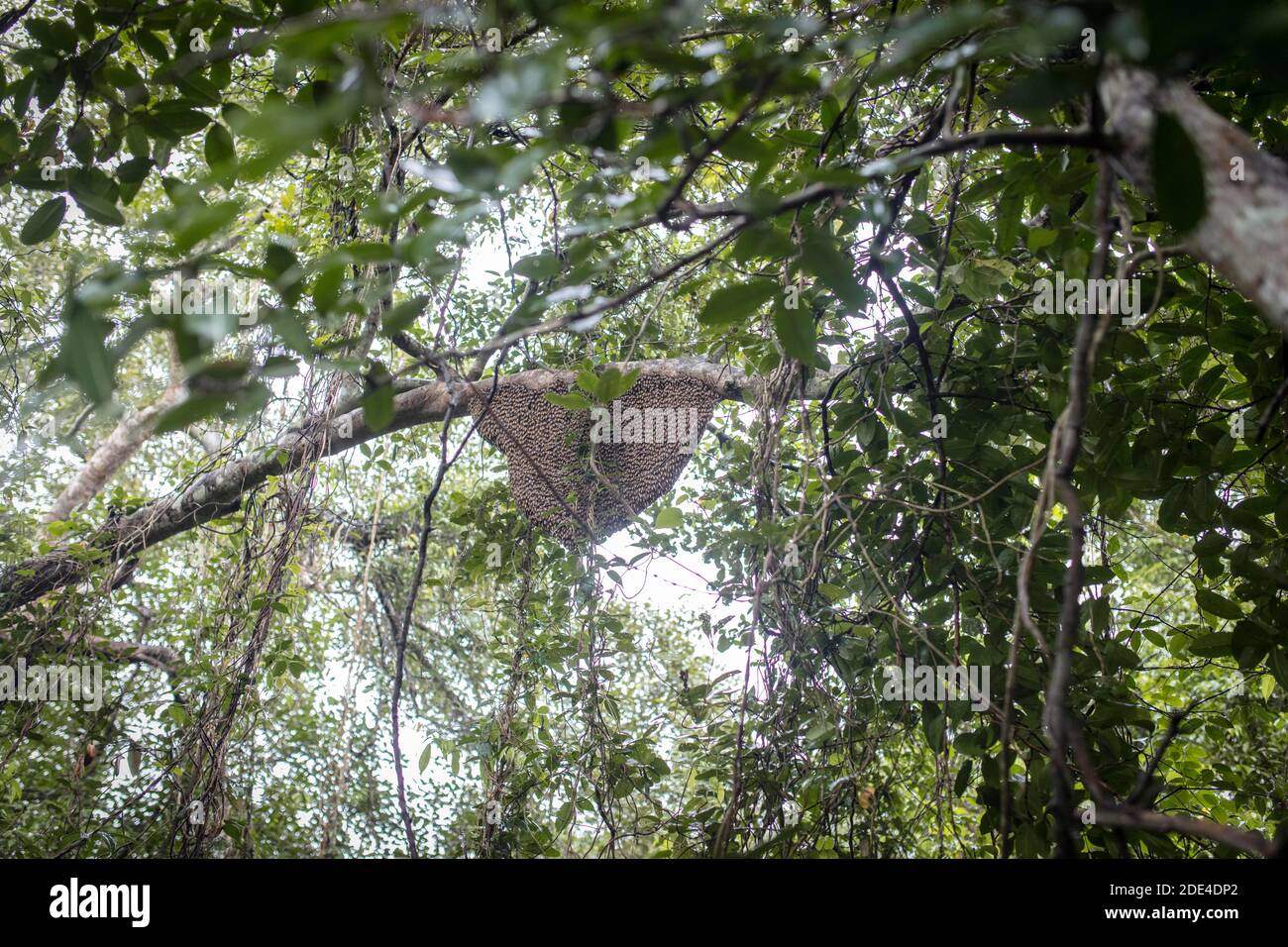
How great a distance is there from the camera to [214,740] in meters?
2.50

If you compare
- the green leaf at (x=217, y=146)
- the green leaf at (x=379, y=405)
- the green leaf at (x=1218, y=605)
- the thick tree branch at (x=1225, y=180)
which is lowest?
the green leaf at (x=1218, y=605)

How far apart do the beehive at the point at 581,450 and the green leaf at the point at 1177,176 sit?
8.65 ft

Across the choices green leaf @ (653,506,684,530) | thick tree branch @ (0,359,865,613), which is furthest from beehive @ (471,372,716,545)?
green leaf @ (653,506,684,530)

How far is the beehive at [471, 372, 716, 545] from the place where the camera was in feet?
10.5

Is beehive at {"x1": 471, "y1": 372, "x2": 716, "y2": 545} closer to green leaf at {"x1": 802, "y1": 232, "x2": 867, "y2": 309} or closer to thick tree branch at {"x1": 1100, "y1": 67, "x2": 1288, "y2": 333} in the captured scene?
green leaf at {"x1": 802, "y1": 232, "x2": 867, "y2": 309}

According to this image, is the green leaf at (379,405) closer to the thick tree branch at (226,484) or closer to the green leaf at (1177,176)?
the green leaf at (1177,176)

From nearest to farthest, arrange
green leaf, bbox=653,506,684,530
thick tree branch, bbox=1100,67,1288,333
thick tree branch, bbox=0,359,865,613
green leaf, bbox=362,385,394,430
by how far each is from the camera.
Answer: thick tree branch, bbox=1100,67,1288,333
green leaf, bbox=362,385,394,430
green leaf, bbox=653,506,684,530
thick tree branch, bbox=0,359,865,613

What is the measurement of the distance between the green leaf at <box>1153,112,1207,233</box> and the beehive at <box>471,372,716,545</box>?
2.64 metres

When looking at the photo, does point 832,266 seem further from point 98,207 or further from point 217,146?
point 98,207

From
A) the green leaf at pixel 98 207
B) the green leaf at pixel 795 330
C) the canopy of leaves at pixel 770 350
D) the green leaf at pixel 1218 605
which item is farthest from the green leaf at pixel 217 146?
the green leaf at pixel 1218 605

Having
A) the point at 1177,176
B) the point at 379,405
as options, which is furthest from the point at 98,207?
the point at 1177,176

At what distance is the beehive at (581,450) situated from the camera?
3.20 metres

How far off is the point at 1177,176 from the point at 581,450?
2789 millimetres
